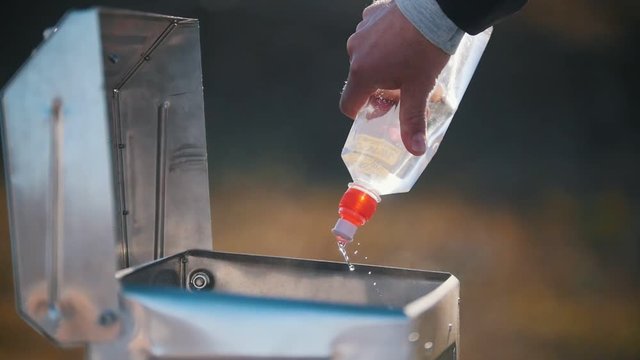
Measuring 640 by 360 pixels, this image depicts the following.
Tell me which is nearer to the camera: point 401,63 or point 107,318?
point 107,318

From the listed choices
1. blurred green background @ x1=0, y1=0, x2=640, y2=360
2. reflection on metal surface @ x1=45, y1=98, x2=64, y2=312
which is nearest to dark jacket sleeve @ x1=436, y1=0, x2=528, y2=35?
reflection on metal surface @ x1=45, y1=98, x2=64, y2=312

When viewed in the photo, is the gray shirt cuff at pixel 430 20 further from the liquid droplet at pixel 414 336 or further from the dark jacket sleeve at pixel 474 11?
the liquid droplet at pixel 414 336

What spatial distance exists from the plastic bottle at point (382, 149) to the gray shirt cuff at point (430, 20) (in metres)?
0.11

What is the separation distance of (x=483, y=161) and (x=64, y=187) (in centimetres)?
255

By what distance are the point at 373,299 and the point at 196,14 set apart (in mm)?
2279

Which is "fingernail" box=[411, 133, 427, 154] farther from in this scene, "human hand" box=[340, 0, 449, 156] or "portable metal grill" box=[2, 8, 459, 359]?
"portable metal grill" box=[2, 8, 459, 359]

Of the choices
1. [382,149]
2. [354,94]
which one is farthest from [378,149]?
[354,94]

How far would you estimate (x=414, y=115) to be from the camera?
927mm

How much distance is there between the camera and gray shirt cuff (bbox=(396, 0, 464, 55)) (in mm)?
893

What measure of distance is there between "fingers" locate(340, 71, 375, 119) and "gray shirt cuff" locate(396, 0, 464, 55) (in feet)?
0.34

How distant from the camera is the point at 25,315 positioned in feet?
2.40

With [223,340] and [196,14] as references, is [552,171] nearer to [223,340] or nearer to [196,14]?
[196,14]

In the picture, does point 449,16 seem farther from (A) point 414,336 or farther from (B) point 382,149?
(A) point 414,336

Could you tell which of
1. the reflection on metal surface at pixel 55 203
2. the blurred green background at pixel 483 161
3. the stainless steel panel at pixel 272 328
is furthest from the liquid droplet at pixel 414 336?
the blurred green background at pixel 483 161
